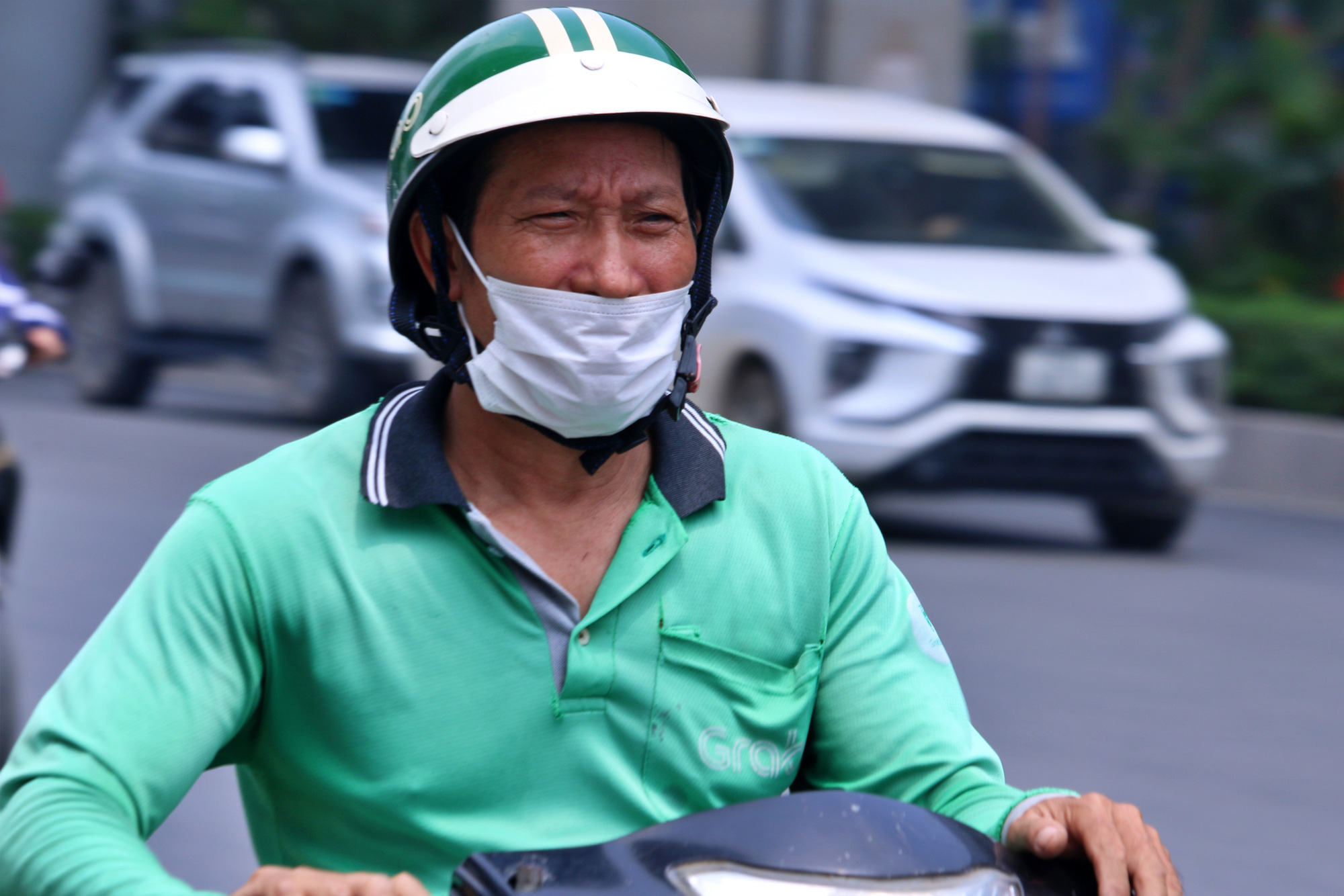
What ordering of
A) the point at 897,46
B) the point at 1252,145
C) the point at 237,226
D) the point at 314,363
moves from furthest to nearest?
the point at 897,46
the point at 1252,145
the point at 237,226
the point at 314,363

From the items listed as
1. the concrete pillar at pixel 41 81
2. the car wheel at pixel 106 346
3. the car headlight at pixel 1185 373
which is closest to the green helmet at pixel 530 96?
the car headlight at pixel 1185 373

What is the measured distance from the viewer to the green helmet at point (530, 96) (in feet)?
6.54

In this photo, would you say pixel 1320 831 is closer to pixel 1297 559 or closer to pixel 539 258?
pixel 539 258

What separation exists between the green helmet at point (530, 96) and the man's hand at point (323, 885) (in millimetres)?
733

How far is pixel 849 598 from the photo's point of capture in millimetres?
2125

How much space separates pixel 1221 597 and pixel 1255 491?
3.80 m

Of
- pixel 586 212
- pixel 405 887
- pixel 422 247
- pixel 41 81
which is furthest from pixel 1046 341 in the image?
pixel 41 81

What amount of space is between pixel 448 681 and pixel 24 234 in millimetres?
17108

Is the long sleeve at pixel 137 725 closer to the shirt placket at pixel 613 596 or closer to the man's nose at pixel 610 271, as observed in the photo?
the shirt placket at pixel 613 596

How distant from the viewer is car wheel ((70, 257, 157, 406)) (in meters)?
13.3

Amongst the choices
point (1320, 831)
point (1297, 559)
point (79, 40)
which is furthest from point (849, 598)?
point (79, 40)

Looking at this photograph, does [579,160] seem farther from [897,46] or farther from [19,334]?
[897,46]

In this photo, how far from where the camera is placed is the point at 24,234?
18047 millimetres

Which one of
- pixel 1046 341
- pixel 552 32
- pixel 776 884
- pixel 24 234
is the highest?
pixel 552 32
